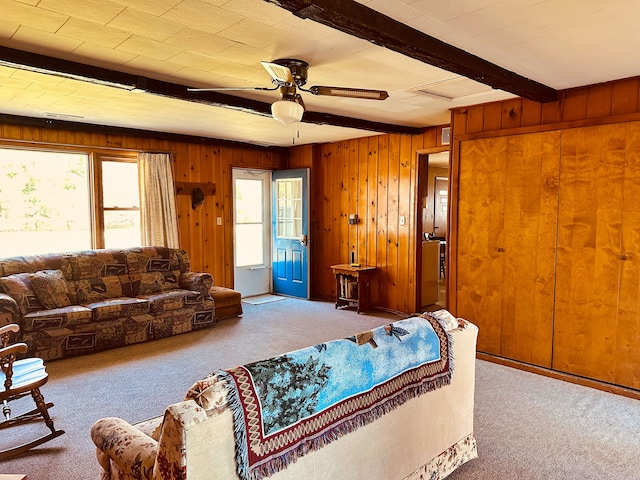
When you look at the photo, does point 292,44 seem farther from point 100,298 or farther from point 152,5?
point 100,298

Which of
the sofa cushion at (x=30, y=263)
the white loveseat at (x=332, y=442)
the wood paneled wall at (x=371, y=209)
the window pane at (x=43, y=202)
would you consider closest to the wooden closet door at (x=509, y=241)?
the wood paneled wall at (x=371, y=209)

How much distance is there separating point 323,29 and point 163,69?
140 centimetres

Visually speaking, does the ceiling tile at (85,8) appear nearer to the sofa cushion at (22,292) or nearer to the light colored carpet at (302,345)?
the light colored carpet at (302,345)

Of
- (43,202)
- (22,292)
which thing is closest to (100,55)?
(22,292)

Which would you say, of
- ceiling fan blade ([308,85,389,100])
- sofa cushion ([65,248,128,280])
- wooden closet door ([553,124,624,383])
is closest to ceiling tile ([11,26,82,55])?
ceiling fan blade ([308,85,389,100])

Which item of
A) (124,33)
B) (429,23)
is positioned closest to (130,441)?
(124,33)

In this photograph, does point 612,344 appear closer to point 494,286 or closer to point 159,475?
point 494,286

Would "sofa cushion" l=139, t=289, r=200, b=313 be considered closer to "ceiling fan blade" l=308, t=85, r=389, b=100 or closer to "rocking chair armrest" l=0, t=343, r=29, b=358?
"rocking chair armrest" l=0, t=343, r=29, b=358

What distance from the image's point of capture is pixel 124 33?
252 centimetres

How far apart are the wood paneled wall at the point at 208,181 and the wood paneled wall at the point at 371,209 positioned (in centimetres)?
112

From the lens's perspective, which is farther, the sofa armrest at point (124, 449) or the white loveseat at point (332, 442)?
the sofa armrest at point (124, 449)

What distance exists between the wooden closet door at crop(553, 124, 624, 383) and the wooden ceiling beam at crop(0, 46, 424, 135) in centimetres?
246

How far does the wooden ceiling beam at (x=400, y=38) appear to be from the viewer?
6.42 ft

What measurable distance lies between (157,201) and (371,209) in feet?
9.77
